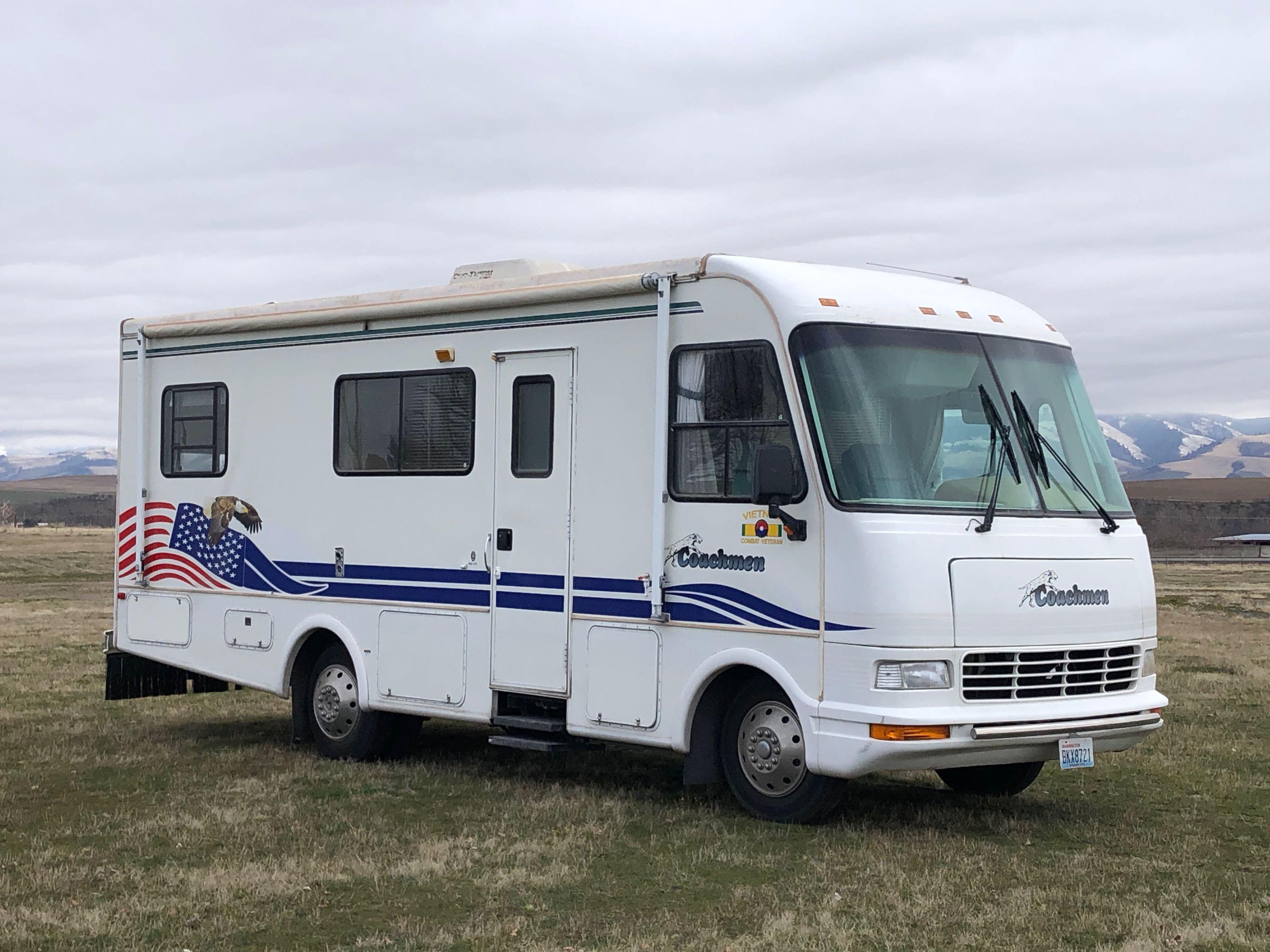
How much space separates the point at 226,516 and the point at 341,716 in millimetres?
1772

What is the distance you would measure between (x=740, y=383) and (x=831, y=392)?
0.58 metres

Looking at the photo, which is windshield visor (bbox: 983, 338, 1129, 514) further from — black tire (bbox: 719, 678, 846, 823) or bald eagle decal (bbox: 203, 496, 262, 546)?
bald eagle decal (bbox: 203, 496, 262, 546)

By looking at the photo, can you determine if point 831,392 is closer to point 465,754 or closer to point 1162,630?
point 465,754

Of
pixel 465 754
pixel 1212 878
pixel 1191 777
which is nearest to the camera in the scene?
pixel 1212 878

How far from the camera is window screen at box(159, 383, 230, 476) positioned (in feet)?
38.3

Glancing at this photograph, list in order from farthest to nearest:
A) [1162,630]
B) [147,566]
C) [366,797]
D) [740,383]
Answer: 1. [1162,630]
2. [147,566]
3. [366,797]
4. [740,383]

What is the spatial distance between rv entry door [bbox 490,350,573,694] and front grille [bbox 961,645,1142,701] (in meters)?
2.50

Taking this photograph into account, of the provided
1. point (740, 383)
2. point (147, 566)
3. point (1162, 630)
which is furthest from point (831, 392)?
point (1162, 630)

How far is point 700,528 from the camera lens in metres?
8.80

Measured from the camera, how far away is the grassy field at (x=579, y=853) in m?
6.49

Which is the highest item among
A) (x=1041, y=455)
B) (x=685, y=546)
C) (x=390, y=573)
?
(x=1041, y=455)

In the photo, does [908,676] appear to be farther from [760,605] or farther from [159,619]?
[159,619]

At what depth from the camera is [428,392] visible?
34.0 ft

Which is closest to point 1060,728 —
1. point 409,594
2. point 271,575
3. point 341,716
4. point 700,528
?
point 700,528
